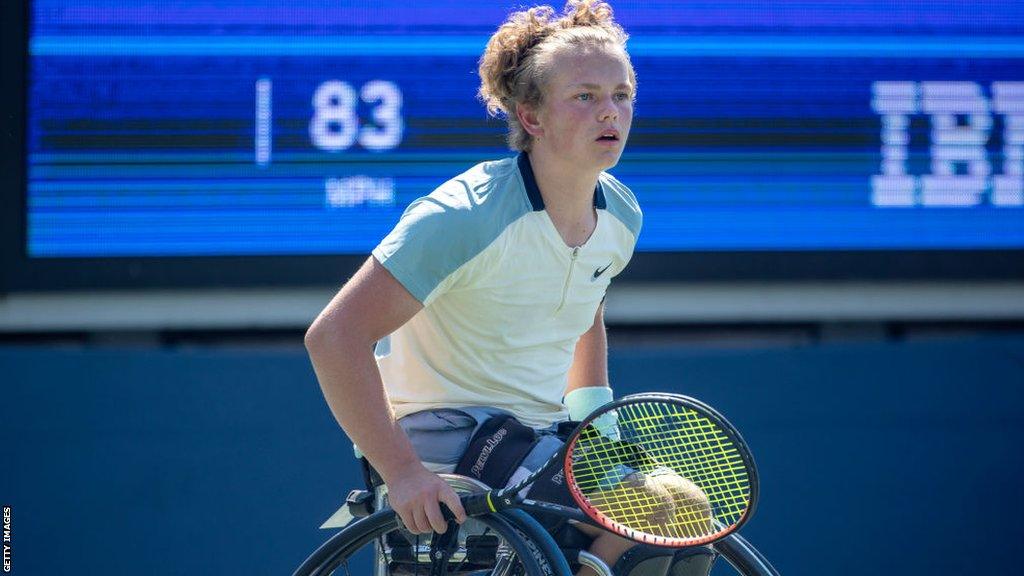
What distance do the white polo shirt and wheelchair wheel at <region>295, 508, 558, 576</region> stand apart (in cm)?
23

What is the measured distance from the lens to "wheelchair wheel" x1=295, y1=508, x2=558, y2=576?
2.22m

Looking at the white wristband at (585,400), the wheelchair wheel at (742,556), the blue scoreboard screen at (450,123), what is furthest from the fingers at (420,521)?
the blue scoreboard screen at (450,123)

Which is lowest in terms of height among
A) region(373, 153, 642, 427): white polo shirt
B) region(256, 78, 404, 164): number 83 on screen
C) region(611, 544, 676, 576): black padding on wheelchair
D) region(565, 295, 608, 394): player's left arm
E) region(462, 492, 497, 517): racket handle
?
region(611, 544, 676, 576): black padding on wheelchair

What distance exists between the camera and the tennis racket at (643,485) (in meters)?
2.07

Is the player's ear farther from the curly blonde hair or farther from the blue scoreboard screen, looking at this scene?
the blue scoreboard screen

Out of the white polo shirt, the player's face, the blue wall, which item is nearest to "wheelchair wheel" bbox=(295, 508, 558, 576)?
the white polo shirt

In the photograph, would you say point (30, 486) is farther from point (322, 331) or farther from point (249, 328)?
point (322, 331)

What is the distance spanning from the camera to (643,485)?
7.25ft

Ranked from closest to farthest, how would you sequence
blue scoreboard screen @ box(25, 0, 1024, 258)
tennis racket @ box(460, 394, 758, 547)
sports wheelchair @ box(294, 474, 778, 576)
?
tennis racket @ box(460, 394, 758, 547), sports wheelchair @ box(294, 474, 778, 576), blue scoreboard screen @ box(25, 0, 1024, 258)

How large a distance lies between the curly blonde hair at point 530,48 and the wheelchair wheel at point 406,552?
690 millimetres

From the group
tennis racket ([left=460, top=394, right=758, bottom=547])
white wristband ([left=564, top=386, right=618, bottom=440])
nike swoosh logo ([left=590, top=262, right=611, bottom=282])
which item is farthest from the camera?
white wristband ([left=564, top=386, right=618, bottom=440])

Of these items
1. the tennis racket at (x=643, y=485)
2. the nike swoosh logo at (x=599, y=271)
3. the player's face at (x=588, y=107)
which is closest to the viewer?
the tennis racket at (x=643, y=485)

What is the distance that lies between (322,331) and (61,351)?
1.98 metres

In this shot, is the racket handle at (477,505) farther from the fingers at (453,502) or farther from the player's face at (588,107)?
the player's face at (588,107)
